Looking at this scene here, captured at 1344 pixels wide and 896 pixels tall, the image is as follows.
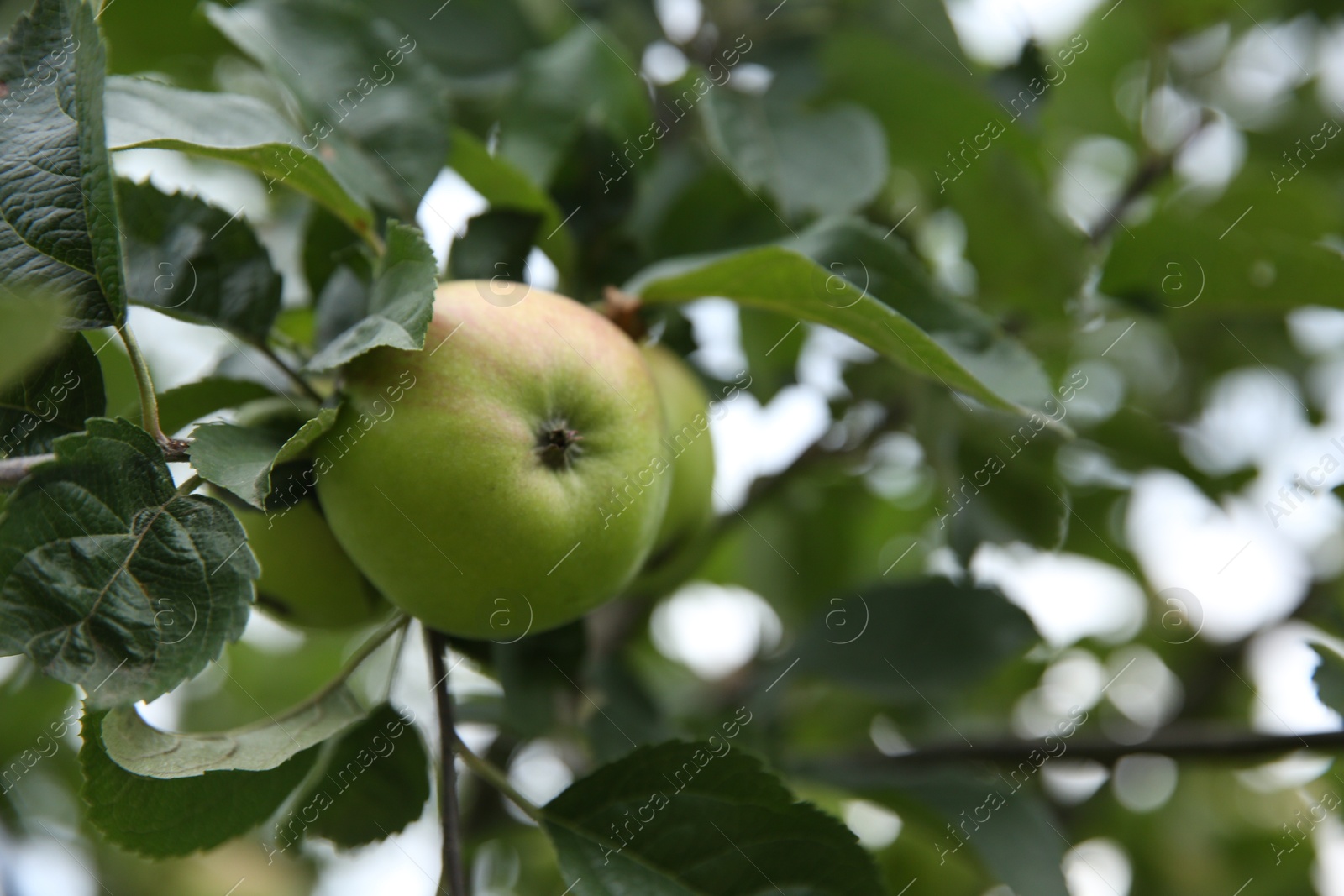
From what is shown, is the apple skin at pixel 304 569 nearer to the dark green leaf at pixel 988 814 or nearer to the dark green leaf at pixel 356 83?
the dark green leaf at pixel 356 83

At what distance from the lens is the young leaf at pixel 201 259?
0.85m

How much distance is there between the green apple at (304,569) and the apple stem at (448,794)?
13cm

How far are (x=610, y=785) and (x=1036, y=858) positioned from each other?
53 centimetres

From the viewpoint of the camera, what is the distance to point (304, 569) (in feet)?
2.95

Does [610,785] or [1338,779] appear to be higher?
[610,785]

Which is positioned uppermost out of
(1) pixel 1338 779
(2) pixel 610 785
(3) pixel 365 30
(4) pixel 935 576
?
(3) pixel 365 30

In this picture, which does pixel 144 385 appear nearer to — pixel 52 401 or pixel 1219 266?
pixel 52 401

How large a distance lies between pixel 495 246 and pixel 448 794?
1.58 ft

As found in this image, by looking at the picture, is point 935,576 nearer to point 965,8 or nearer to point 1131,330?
point 1131,330

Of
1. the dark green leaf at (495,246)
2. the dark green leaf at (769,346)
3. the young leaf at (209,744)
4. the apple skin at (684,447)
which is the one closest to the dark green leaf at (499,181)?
the dark green leaf at (495,246)

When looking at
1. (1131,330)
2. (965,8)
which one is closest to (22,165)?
(965,8)

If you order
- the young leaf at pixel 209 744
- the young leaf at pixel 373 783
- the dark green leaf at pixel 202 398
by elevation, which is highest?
the dark green leaf at pixel 202 398

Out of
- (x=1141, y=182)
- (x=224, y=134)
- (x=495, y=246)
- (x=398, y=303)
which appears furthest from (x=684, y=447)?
(x=1141, y=182)

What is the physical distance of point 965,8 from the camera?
1.68m
